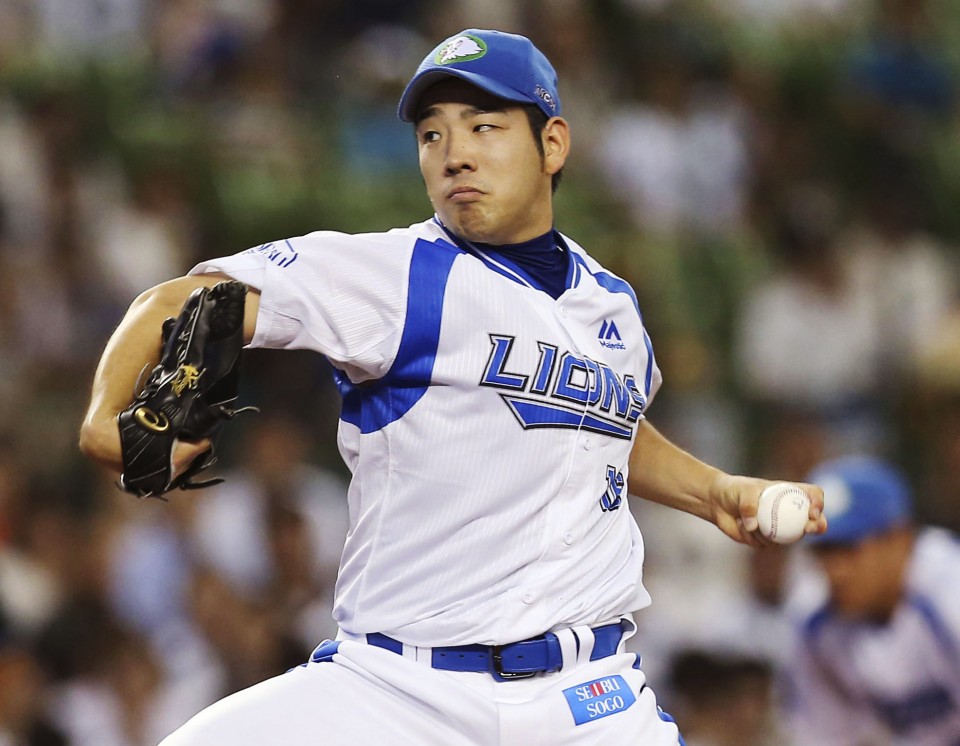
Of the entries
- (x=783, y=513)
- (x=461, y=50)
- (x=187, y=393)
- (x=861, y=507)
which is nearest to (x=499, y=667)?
(x=783, y=513)

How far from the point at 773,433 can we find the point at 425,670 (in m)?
5.18

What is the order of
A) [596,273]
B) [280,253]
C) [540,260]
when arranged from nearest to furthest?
1. [280,253]
2. [540,260]
3. [596,273]

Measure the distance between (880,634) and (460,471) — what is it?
2654 mm

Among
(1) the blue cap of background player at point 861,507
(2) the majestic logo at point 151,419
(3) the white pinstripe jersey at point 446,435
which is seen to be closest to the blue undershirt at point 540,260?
(3) the white pinstripe jersey at point 446,435

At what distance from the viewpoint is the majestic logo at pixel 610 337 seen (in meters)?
3.31

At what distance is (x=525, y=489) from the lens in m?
3.04

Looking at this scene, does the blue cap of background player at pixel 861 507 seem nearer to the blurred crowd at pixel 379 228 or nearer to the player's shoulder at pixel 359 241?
the blurred crowd at pixel 379 228

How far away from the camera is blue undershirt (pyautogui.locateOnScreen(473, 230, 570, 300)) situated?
3266 millimetres

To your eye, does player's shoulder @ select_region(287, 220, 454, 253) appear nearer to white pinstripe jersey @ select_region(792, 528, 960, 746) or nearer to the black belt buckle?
the black belt buckle

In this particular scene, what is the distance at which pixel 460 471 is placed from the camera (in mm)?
3002

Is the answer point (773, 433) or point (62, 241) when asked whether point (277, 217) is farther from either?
point (773, 433)

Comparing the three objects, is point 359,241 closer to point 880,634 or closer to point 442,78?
point 442,78

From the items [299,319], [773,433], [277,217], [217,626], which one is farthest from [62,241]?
[299,319]

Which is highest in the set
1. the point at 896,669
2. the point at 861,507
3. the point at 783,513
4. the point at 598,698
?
the point at 783,513
